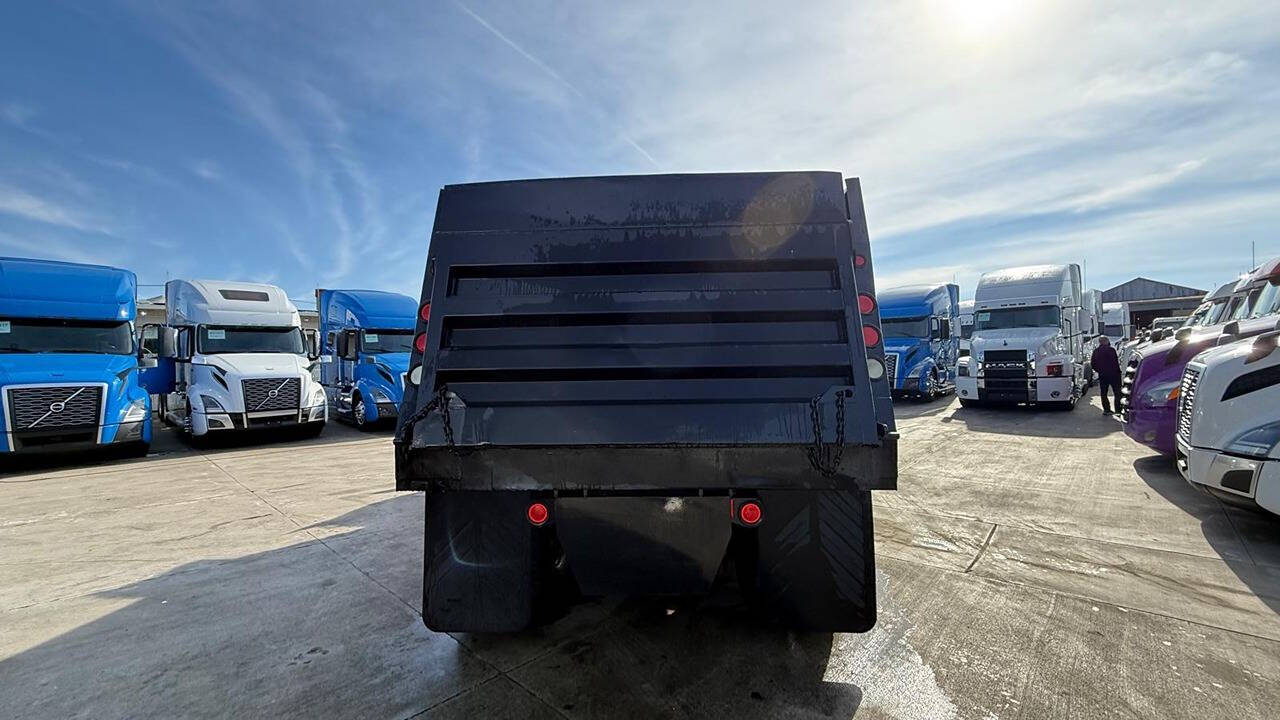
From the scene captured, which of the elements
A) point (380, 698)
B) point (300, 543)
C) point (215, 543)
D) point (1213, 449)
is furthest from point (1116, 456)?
point (215, 543)

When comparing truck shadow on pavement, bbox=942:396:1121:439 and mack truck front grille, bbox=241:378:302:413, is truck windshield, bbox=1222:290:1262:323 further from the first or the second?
mack truck front grille, bbox=241:378:302:413

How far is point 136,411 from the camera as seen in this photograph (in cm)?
888

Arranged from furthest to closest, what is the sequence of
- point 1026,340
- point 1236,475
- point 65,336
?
1. point 1026,340
2. point 65,336
3. point 1236,475

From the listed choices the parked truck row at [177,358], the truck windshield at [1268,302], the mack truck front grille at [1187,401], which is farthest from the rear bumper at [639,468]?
the truck windshield at [1268,302]

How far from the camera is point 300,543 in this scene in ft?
14.9

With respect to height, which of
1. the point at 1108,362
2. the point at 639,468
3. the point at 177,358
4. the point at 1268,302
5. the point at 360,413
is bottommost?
the point at 360,413

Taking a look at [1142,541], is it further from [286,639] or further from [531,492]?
[286,639]

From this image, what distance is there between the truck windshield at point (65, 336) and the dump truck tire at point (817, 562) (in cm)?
1156

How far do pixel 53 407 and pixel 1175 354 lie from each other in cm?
1570

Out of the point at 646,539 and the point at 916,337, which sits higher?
the point at 916,337

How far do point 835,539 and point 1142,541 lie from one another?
379 cm

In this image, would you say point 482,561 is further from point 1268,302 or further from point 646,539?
point 1268,302

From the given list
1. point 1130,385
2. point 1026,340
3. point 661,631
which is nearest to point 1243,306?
point 1130,385

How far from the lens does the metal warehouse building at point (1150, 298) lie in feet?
116
